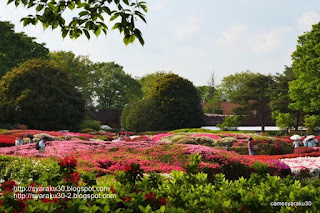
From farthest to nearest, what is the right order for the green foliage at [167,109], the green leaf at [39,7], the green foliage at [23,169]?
1. the green foliage at [167,109]
2. the green foliage at [23,169]
3. the green leaf at [39,7]

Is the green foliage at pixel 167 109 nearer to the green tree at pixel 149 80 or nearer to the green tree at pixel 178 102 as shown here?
the green tree at pixel 178 102

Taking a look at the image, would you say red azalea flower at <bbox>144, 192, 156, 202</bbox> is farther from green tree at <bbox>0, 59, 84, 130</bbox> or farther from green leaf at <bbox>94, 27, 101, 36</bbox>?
green tree at <bbox>0, 59, 84, 130</bbox>

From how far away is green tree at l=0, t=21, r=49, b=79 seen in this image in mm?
47344

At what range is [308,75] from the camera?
37969mm

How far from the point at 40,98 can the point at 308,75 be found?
26981 millimetres

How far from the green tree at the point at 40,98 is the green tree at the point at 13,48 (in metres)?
5.50

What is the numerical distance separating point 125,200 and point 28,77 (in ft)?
131

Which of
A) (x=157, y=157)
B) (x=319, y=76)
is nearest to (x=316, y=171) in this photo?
(x=157, y=157)

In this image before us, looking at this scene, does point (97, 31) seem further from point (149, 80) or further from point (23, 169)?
point (149, 80)

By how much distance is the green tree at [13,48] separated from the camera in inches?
1864

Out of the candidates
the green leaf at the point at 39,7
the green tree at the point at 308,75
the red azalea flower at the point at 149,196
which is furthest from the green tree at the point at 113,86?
the red azalea flower at the point at 149,196

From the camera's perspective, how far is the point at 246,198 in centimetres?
422

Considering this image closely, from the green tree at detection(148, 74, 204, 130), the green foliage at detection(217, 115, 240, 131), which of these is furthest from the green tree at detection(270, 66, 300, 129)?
the green tree at detection(148, 74, 204, 130)

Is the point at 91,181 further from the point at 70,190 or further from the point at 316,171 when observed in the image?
the point at 316,171
